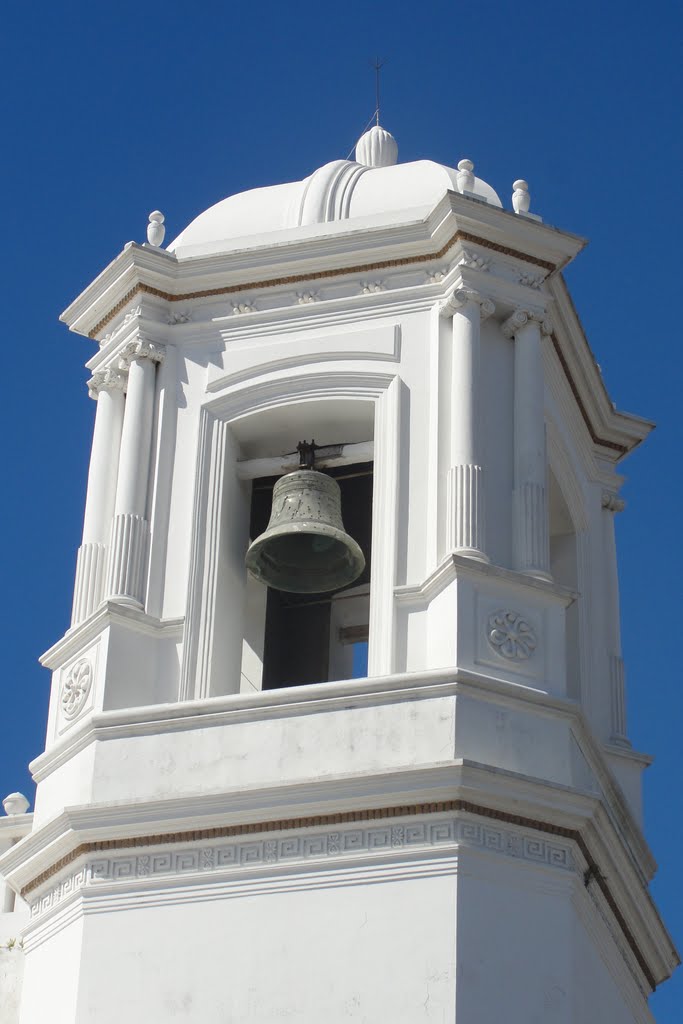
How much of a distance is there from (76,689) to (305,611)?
3082 mm

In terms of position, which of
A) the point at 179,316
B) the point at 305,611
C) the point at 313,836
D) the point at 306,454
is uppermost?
the point at 179,316

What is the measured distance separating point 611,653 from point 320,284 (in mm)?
3825

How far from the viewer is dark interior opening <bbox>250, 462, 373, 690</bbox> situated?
22.4m

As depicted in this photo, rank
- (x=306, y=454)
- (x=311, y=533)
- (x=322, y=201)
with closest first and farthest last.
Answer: (x=311, y=533), (x=306, y=454), (x=322, y=201)

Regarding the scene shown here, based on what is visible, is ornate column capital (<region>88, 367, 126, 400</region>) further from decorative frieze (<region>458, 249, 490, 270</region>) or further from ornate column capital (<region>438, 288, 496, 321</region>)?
decorative frieze (<region>458, 249, 490, 270</region>)

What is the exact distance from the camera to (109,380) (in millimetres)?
21969

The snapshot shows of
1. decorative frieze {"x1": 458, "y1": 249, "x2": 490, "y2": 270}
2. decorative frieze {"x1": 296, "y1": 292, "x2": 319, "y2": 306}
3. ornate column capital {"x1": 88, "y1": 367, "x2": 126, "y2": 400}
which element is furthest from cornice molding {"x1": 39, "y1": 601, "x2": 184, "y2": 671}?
decorative frieze {"x1": 458, "y1": 249, "x2": 490, "y2": 270}

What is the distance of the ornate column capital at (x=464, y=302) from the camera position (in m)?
21.2

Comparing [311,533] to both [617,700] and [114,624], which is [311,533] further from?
[617,700]

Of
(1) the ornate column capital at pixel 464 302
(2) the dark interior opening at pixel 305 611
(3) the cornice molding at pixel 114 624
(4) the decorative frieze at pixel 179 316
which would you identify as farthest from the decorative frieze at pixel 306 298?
(3) the cornice molding at pixel 114 624

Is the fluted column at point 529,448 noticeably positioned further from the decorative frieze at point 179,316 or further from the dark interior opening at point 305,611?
the decorative frieze at point 179,316

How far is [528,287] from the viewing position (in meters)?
21.6

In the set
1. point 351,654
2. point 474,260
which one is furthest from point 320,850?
point 474,260

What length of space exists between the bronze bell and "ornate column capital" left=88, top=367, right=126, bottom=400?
5.06 ft
